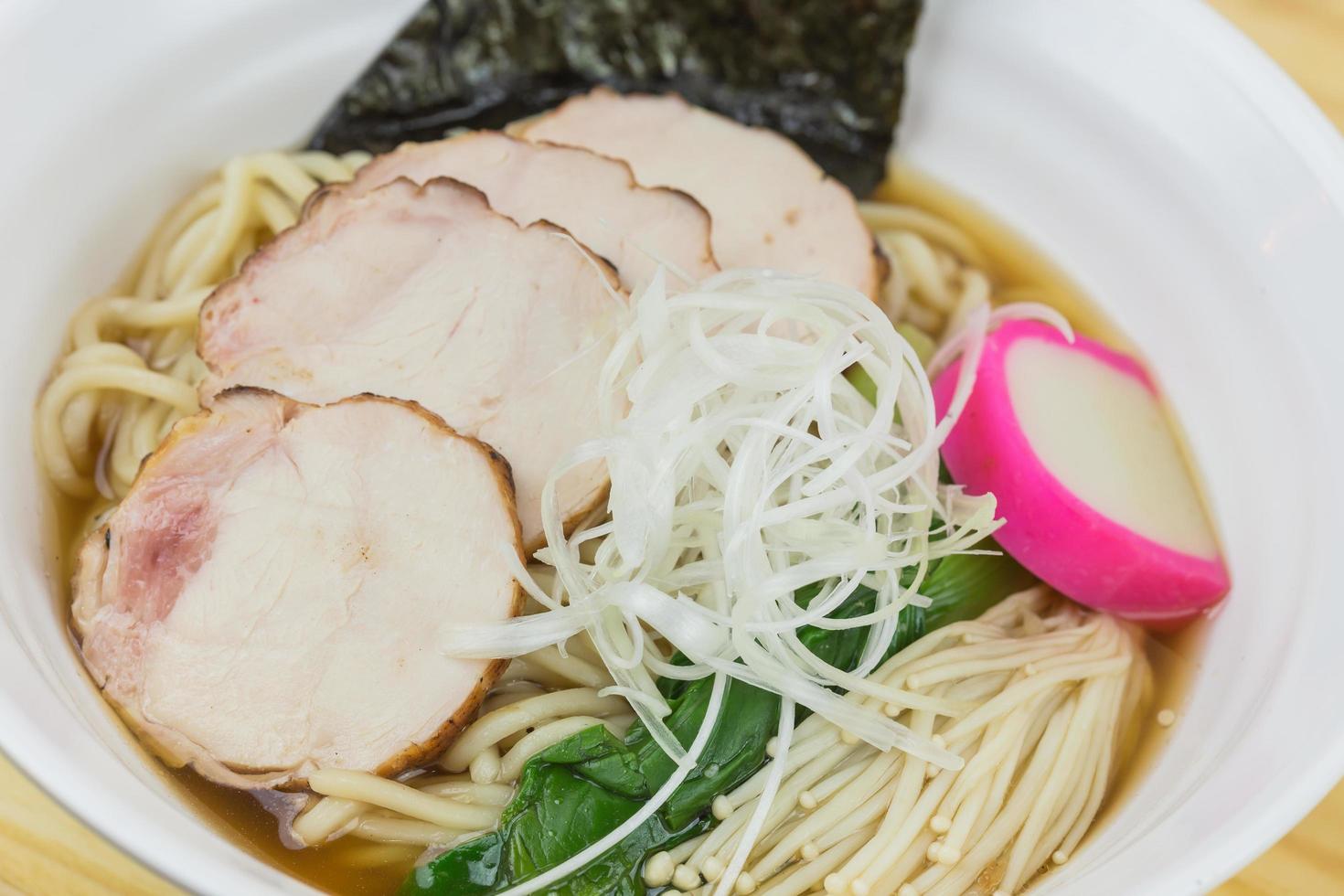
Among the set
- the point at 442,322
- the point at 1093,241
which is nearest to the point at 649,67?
the point at 442,322

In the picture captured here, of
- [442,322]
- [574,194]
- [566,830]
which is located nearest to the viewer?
[566,830]

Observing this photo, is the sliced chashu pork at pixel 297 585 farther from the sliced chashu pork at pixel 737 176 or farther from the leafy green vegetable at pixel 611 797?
the sliced chashu pork at pixel 737 176

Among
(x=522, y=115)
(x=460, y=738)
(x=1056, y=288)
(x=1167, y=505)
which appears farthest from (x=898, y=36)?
(x=460, y=738)

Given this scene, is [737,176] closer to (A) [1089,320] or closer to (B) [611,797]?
(A) [1089,320]

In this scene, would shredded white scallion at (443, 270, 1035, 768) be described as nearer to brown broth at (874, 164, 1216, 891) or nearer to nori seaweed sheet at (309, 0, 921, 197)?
brown broth at (874, 164, 1216, 891)

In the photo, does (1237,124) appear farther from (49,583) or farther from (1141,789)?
(49,583)

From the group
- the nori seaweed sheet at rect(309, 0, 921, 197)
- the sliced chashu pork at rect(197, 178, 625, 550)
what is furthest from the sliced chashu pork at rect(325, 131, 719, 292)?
the nori seaweed sheet at rect(309, 0, 921, 197)

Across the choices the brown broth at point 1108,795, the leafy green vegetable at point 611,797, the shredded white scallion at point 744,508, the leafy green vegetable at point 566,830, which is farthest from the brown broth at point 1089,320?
the leafy green vegetable at point 566,830
